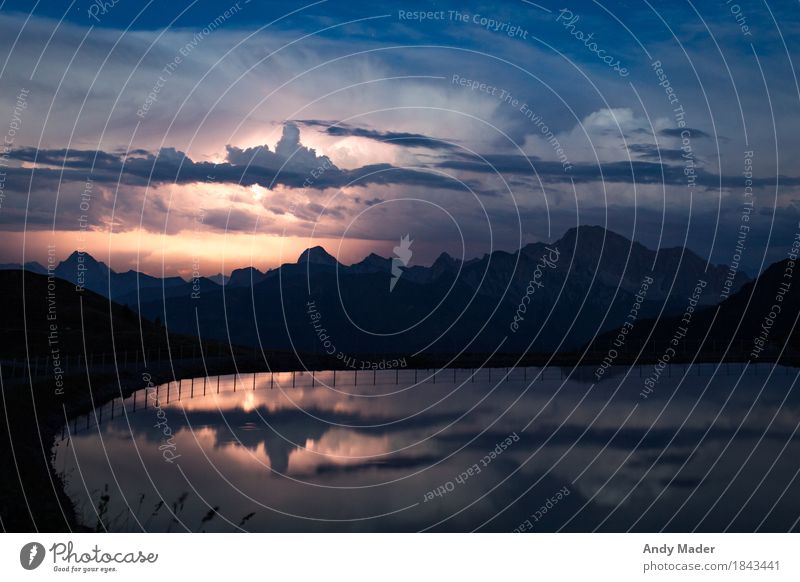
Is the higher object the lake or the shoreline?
the shoreline

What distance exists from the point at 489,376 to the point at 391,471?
11578 cm

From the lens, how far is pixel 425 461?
74.9 meters

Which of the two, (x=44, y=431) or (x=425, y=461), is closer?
(x=425, y=461)

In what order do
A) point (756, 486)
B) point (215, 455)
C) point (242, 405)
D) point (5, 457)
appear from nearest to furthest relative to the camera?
point (5, 457) < point (756, 486) < point (215, 455) < point (242, 405)

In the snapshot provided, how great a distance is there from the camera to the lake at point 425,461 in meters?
54.2

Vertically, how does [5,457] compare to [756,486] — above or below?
above

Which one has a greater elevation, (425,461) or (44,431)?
(44,431)

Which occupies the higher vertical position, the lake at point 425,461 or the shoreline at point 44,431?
the shoreline at point 44,431

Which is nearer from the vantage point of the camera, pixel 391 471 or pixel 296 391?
pixel 391 471

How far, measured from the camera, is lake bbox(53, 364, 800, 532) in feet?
178

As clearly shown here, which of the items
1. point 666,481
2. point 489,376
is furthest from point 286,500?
point 489,376

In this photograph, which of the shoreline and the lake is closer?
the shoreline

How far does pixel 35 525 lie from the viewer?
3791 cm
